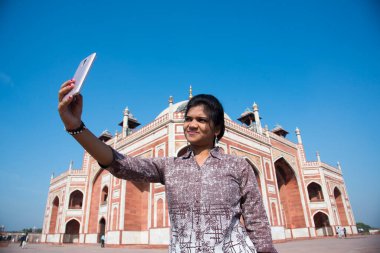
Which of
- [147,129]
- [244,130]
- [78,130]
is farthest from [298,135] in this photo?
[78,130]

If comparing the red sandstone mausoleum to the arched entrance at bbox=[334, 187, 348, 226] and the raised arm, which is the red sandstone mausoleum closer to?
the arched entrance at bbox=[334, 187, 348, 226]

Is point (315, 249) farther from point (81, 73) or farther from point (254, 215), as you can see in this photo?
point (81, 73)

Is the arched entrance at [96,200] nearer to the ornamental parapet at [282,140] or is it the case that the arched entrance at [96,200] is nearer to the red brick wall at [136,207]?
the red brick wall at [136,207]

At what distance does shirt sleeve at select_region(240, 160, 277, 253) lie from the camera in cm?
120

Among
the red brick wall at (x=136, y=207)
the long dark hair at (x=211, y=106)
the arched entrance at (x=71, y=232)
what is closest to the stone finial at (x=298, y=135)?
the red brick wall at (x=136, y=207)

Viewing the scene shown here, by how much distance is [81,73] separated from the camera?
1.13 meters

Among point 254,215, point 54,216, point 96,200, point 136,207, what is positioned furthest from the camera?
point 54,216

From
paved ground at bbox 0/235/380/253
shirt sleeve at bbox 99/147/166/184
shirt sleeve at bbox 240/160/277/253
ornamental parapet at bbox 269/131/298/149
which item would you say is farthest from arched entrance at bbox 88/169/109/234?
shirt sleeve at bbox 240/160/277/253

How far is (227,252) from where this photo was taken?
3.69ft

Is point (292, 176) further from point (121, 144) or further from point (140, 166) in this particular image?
point (140, 166)

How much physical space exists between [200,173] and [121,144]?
17.3 meters

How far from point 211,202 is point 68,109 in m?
0.81

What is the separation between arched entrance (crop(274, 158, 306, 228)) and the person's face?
2042 cm

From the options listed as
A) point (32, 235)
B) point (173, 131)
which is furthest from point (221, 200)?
point (32, 235)
